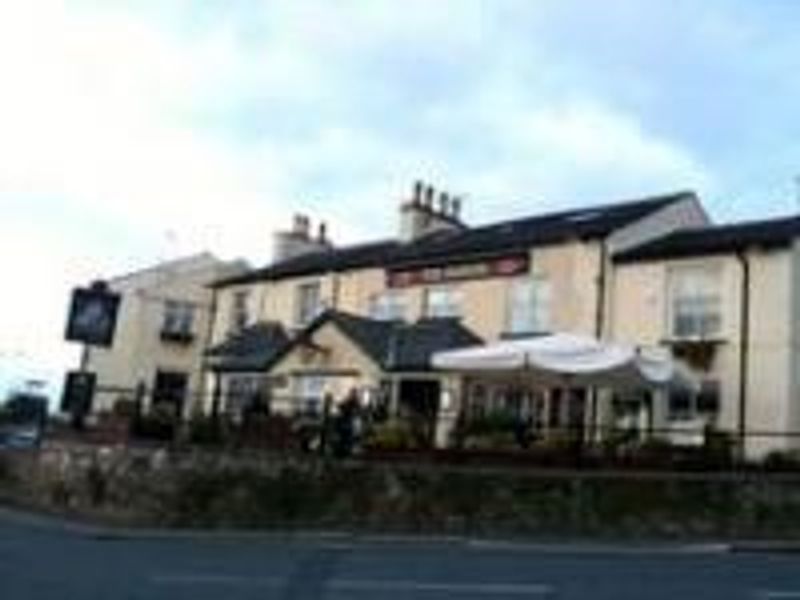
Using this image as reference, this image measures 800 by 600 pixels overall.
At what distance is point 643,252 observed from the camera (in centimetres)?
3778

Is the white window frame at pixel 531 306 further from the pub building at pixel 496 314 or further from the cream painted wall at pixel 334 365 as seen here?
the cream painted wall at pixel 334 365

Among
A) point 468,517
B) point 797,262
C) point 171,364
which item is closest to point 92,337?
point 468,517

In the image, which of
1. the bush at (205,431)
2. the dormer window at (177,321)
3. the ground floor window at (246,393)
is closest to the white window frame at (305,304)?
the ground floor window at (246,393)

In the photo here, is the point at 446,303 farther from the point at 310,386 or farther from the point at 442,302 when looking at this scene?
the point at 310,386

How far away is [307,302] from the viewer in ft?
160

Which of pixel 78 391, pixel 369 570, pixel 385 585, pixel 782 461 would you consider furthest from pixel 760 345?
pixel 385 585

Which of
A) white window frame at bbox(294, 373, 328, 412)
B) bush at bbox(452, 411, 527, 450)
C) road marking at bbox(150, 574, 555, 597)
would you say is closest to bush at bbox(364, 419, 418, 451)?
bush at bbox(452, 411, 527, 450)

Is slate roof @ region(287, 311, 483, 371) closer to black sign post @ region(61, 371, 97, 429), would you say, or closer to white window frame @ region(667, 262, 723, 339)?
white window frame @ region(667, 262, 723, 339)

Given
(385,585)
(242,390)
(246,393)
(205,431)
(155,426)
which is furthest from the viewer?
(242,390)

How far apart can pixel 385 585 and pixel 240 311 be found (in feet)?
123

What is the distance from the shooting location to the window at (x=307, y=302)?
4812 centimetres

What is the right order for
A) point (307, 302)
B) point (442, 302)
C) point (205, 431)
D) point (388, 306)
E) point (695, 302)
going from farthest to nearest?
point (307, 302)
point (388, 306)
point (442, 302)
point (695, 302)
point (205, 431)

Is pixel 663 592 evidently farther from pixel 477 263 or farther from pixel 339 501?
pixel 477 263

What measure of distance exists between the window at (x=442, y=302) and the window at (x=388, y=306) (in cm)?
113
